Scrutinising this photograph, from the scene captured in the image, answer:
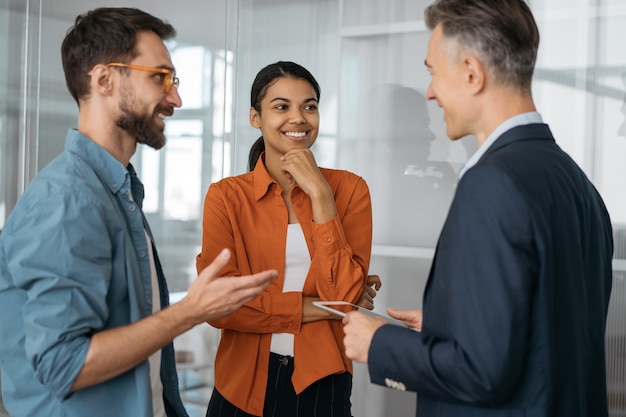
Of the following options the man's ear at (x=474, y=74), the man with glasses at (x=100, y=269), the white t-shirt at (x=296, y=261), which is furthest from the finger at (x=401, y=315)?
the man's ear at (x=474, y=74)

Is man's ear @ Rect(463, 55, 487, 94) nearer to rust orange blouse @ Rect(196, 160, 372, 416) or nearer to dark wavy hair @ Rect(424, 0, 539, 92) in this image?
dark wavy hair @ Rect(424, 0, 539, 92)

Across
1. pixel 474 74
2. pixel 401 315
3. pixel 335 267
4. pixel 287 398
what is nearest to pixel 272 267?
pixel 335 267

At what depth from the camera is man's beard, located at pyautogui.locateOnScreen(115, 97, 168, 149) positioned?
178 cm

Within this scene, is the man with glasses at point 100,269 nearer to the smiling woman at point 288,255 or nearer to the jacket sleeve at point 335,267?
the smiling woman at point 288,255

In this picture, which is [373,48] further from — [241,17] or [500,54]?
[500,54]

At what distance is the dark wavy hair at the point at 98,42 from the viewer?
1.79 metres

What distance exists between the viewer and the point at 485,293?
135 cm

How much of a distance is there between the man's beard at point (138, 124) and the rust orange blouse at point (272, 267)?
2.11 ft

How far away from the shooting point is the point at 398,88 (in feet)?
11.5

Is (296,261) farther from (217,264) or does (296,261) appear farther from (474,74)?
(474,74)

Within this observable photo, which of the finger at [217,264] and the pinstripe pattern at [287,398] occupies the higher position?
the finger at [217,264]

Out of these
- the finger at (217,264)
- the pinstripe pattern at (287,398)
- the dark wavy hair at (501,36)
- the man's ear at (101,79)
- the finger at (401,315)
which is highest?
the dark wavy hair at (501,36)

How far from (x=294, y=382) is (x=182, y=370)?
1890 millimetres

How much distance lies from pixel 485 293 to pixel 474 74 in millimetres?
452
